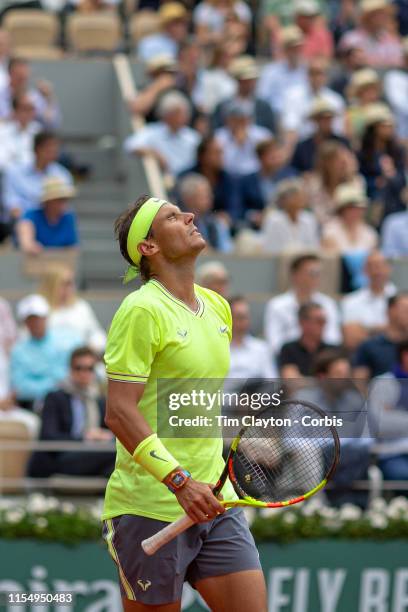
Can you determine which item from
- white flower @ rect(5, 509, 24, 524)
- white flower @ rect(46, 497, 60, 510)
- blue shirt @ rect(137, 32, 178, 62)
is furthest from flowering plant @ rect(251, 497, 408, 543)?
blue shirt @ rect(137, 32, 178, 62)

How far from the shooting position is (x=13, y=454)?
847cm

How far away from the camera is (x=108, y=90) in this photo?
44.0 ft

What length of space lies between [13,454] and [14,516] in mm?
796

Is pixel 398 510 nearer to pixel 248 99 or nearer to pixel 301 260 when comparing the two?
pixel 301 260

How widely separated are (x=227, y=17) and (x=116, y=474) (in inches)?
384

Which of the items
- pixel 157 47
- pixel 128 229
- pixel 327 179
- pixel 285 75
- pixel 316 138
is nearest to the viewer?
pixel 128 229

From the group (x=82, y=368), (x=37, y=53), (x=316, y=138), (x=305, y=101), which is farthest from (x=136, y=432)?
(x=37, y=53)

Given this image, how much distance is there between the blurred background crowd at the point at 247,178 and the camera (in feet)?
28.7

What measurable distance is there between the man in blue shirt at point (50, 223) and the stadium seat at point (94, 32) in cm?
370

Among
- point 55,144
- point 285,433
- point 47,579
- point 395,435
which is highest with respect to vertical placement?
point 285,433

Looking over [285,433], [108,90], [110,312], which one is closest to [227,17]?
[108,90]

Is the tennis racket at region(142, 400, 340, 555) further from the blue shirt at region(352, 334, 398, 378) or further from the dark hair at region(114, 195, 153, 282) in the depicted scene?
the blue shirt at region(352, 334, 398, 378)

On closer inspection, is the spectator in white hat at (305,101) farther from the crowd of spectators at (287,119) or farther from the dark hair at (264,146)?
the dark hair at (264,146)

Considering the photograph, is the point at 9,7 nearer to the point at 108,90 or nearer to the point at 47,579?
the point at 108,90
